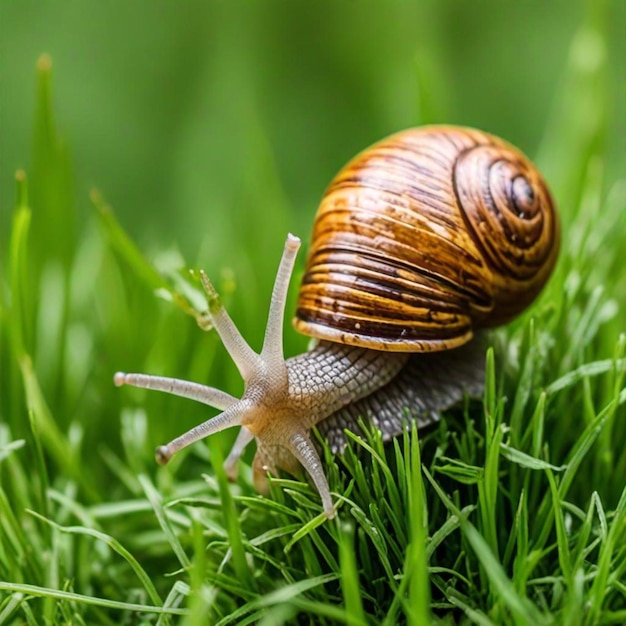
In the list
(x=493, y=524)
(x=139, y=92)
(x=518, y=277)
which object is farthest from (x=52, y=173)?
(x=139, y=92)

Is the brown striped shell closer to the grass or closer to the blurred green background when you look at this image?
the grass

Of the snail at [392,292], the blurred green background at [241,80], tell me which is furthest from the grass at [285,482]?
the blurred green background at [241,80]

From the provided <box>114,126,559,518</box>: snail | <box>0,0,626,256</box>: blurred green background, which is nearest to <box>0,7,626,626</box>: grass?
<box>114,126,559,518</box>: snail

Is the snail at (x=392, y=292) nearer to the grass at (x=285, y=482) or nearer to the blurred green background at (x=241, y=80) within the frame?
the grass at (x=285, y=482)

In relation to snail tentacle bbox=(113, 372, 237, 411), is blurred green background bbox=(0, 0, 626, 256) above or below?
above

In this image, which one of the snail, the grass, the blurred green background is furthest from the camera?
the blurred green background

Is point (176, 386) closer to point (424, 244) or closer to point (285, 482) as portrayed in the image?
point (285, 482)

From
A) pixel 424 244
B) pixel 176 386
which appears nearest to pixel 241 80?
pixel 424 244
